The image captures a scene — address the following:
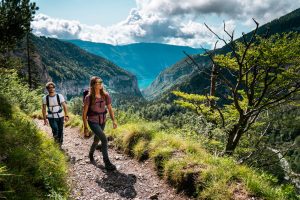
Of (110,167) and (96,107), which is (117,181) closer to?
(110,167)

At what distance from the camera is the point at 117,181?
864cm

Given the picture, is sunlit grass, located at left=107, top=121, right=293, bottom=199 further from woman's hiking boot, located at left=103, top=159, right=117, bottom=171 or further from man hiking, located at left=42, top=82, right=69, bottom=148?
man hiking, located at left=42, top=82, right=69, bottom=148

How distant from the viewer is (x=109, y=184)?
8414mm

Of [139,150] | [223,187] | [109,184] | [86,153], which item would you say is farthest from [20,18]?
[223,187]

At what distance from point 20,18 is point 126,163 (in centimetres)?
1328

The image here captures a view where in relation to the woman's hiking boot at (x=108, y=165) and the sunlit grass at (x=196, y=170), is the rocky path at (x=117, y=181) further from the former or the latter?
the sunlit grass at (x=196, y=170)

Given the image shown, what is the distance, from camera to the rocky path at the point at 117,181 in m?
7.74

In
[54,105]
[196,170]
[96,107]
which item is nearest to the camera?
[196,170]

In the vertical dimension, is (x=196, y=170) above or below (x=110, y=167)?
above

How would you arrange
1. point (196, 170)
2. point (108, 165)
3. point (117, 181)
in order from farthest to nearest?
point (108, 165), point (117, 181), point (196, 170)

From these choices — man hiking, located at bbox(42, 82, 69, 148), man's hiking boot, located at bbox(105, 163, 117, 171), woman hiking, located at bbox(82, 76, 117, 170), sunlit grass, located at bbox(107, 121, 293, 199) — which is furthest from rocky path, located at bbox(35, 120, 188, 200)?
man hiking, located at bbox(42, 82, 69, 148)

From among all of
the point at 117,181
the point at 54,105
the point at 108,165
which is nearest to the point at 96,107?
the point at 108,165

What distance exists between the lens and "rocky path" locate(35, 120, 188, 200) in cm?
774

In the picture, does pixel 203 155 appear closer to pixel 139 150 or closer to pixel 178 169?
pixel 178 169
